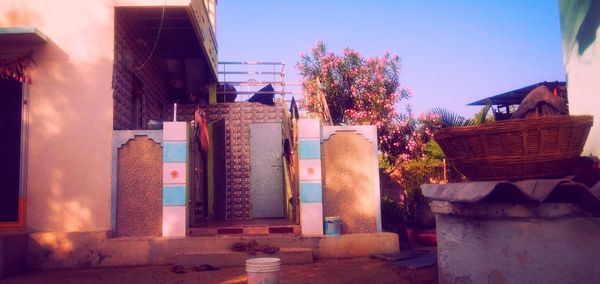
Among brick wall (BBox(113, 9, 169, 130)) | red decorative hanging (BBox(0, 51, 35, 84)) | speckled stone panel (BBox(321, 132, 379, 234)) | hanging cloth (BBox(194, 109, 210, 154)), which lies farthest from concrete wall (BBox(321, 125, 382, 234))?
red decorative hanging (BBox(0, 51, 35, 84))

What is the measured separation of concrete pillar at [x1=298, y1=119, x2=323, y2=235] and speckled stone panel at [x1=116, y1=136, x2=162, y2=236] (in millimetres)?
2334

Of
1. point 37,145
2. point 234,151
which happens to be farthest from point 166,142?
point 234,151

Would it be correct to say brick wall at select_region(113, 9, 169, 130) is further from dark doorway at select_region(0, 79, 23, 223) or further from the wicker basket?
→ the wicker basket

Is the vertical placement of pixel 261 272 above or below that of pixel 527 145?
below

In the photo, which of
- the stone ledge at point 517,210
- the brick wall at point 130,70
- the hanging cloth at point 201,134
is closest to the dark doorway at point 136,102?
the brick wall at point 130,70

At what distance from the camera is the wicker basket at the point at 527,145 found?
9.30ft

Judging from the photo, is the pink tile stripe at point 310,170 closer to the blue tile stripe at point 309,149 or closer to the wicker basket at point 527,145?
the blue tile stripe at point 309,149

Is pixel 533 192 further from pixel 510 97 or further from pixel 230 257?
pixel 510 97

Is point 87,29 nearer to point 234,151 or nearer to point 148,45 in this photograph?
point 148,45

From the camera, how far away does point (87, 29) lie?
742cm

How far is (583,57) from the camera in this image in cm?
397

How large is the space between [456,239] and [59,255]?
19.9ft

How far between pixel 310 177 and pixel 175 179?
7.25 feet

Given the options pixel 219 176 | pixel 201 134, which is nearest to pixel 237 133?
pixel 219 176
